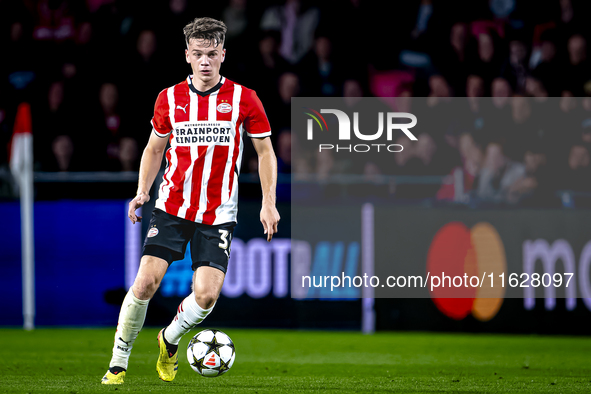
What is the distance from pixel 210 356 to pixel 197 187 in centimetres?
105

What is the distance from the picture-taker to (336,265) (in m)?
8.40

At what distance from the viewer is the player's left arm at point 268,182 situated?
477cm

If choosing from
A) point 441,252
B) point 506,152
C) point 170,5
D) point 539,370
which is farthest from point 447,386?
point 170,5

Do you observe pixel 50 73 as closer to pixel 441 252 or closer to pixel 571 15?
pixel 441 252

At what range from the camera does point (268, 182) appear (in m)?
4.99

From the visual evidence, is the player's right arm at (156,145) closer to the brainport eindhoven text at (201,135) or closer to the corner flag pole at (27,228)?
the brainport eindhoven text at (201,135)

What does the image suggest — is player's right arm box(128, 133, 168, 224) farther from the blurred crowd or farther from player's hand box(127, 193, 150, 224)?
the blurred crowd

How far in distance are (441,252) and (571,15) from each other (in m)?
4.64

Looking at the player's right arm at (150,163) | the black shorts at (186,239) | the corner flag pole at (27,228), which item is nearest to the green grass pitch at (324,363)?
the corner flag pole at (27,228)

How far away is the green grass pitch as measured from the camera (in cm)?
480

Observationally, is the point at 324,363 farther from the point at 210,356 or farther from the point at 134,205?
the point at 134,205

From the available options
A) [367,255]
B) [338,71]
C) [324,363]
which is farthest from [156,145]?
[338,71]

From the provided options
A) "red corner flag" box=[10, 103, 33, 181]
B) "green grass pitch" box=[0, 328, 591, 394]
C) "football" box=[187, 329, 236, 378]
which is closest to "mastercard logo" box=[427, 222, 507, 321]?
"green grass pitch" box=[0, 328, 591, 394]

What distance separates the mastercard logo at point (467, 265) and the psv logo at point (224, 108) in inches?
159
